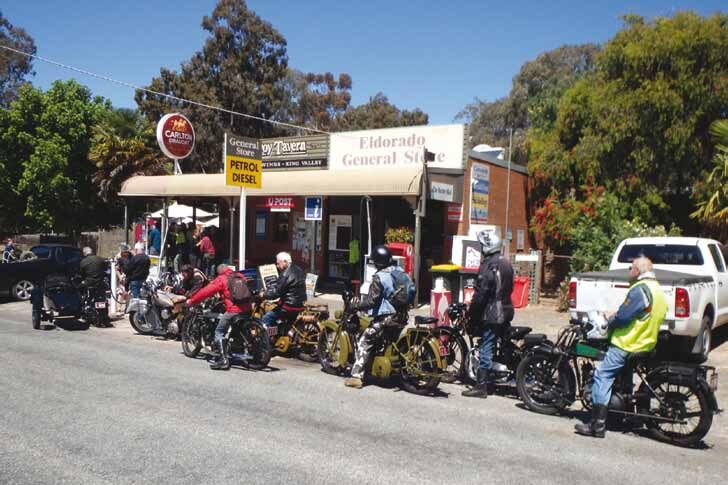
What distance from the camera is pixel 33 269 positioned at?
16875mm

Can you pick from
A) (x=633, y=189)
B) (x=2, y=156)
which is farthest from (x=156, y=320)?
(x=2, y=156)

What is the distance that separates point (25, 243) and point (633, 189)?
28.4m

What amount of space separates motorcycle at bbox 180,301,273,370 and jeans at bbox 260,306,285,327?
387 millimetres

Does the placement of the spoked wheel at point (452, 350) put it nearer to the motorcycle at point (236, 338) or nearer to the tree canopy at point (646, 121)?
the motorcycle at point (236, 338)

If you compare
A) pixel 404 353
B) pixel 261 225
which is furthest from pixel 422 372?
pixel 261 225

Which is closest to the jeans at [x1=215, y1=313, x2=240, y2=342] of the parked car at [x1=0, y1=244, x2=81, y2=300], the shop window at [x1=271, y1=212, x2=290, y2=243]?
the parked car at [x1=0, y1=244, x2=81, y2=300]

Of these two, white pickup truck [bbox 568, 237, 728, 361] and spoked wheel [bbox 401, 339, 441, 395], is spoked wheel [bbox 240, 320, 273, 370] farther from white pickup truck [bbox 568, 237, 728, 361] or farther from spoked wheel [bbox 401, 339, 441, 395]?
white pickup truck [bbox 568, 237, 728, 361]

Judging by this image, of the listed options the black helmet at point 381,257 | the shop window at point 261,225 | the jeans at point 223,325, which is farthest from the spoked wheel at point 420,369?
the shop window at point 261,225

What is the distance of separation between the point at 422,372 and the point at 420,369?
0.08 meters

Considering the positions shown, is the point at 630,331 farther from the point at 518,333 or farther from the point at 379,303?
the point at 379,303

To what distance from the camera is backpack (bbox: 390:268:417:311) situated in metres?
7.91

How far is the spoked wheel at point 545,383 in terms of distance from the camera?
7.01 m

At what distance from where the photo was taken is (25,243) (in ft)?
103

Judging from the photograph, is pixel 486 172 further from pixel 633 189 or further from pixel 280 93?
pixel 280 93
